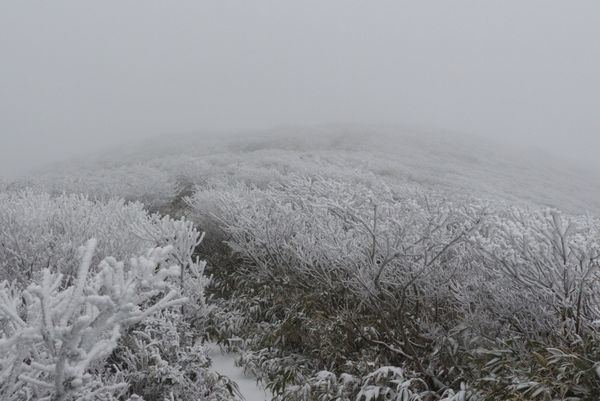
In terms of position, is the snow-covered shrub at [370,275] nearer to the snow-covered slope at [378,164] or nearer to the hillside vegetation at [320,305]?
the hillside vegetation at [320,305]

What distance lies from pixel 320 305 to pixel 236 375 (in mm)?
1299

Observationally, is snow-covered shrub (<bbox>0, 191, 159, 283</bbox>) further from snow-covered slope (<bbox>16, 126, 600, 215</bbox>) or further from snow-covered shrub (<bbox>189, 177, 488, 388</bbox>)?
snow-covered slope (<bbox>16, 126, 600, 215</bbox>)

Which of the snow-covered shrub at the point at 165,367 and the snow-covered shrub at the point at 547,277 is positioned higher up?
the snow-covered shrub at the point at 547,277

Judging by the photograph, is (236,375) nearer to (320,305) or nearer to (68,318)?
(320,305)

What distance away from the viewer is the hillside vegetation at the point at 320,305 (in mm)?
1840

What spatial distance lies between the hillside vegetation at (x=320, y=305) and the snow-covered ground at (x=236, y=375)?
0.11 metres

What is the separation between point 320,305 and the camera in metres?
5.76

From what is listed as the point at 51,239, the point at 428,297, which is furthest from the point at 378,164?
the point at 51,239

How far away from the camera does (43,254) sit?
16.6 ft

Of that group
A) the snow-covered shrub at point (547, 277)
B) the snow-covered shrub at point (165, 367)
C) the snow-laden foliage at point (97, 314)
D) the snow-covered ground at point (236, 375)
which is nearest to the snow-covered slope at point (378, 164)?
the snow-laden foliage at point (97, 314)

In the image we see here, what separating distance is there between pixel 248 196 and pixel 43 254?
3956mm

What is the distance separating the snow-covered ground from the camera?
185 inches

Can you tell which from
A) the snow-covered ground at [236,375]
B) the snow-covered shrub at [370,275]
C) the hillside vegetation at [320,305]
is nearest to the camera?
the hillside vegetation at [320,305]

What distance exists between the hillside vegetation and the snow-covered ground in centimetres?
11
